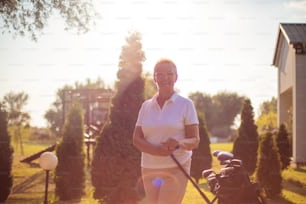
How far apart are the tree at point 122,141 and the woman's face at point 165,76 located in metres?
4.83

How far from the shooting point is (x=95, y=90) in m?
18.2

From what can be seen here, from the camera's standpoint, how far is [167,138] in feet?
9.49

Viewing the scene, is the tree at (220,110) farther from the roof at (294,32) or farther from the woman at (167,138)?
the woman at (167,138)

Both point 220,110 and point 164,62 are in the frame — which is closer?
point 164,62

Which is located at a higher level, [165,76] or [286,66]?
[286,66]

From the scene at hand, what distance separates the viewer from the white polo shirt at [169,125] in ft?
9.50

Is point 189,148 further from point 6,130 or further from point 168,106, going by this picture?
point 6,130

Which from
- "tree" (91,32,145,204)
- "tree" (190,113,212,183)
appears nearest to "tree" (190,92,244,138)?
"tree" (190,113,212,183)

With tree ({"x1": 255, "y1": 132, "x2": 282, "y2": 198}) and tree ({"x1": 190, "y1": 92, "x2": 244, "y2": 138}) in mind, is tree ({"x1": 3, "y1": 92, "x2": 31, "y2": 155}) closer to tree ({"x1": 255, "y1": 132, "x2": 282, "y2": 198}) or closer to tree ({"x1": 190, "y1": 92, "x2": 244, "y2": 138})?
tree ({"x1": 255, "y1": 132, "x2": 282, "y2": 198})

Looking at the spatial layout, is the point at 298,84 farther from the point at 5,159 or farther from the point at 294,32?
the point at 5,159

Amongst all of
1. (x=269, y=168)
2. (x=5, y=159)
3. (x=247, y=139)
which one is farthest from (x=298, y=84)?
(x=5, y=159)

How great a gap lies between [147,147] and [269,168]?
21.3 ft

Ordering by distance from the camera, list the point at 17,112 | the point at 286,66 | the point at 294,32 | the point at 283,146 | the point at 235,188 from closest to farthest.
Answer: the point at 235,188, the point at 283,146, the point at 294,32, the point at 286,66, the point at 17,112

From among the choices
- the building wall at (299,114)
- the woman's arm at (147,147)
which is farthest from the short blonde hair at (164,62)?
the building wall at (299,114)
